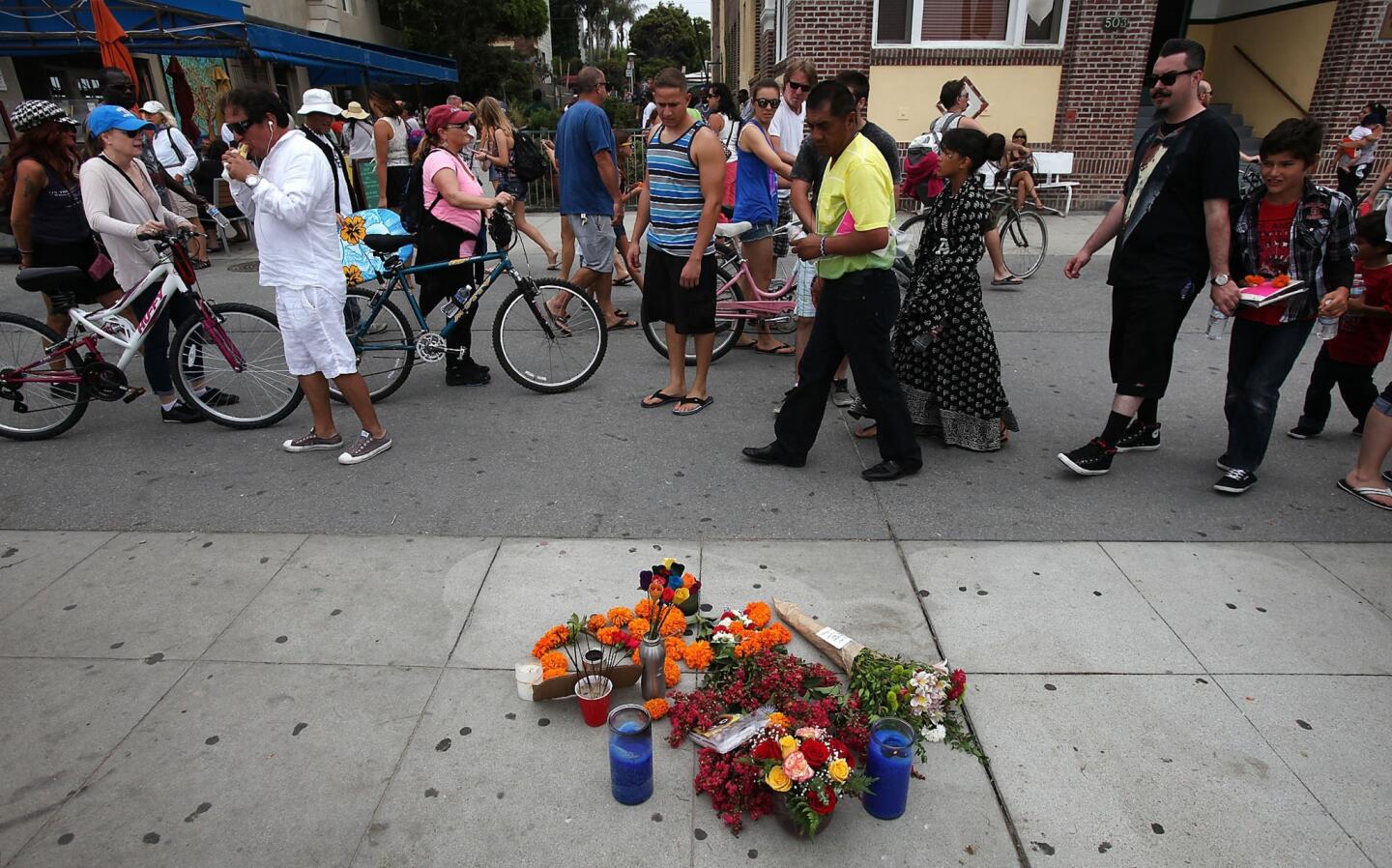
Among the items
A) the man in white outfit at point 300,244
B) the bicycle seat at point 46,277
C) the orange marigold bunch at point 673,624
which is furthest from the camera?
the bicycle seat at point 46,277

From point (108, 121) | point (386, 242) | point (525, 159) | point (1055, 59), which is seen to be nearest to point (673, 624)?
point (386, 242)

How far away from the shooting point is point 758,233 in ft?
19.7

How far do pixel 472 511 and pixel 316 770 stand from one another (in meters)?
1.64

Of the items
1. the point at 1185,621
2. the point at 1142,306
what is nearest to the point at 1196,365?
the point at 1142,306

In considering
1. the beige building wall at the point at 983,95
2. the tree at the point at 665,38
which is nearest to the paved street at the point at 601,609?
the beige building wall at the point at 983,95

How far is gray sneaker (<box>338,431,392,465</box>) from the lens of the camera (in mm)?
4457

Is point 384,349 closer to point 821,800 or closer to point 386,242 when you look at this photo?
point 386,242

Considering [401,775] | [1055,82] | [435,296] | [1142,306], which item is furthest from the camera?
[1055,82]

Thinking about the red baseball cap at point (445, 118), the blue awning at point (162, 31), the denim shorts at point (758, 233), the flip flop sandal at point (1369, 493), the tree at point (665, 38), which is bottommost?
the flip flop sandal at point (1369, 493)

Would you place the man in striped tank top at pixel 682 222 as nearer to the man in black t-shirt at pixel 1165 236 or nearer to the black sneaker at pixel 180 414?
the man in black t-shirt at pixel 1165 236

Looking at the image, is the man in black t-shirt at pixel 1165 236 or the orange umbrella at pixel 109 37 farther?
the orange umbrella at pixel 109 37

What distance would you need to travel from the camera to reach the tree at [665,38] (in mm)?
70062

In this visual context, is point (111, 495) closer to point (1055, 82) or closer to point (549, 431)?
point (549, 431)

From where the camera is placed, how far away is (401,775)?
2434mm
